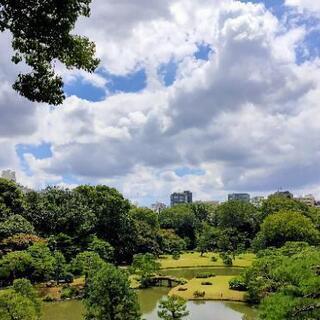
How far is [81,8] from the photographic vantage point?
25.7 ft

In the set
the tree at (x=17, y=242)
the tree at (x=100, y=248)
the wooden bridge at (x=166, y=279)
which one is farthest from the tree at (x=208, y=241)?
the tree at (x=17, y=242)

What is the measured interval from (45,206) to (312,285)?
45.9 m

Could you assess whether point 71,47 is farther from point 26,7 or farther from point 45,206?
point 45,206

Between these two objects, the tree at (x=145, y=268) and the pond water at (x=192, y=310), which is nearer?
the pond water at (x=192, y=310)

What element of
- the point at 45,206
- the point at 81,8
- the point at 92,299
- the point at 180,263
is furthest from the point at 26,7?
the point at 180,263

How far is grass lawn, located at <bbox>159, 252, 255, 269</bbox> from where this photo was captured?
5600 centimetres

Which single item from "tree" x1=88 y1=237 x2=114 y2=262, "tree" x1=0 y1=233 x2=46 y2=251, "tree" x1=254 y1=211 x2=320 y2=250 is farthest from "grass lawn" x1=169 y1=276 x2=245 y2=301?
"tree" x1=254 y1=211 x2=320 y2=250

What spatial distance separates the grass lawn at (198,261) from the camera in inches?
2205

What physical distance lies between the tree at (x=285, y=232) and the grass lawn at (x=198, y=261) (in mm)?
2975

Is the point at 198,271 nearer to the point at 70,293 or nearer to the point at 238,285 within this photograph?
the point at 238,285

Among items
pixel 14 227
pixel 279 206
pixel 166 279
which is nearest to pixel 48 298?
pixel 14 227

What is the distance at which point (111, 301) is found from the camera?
22.3 metres

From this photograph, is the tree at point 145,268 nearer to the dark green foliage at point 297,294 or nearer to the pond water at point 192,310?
the pond water at point 192,310

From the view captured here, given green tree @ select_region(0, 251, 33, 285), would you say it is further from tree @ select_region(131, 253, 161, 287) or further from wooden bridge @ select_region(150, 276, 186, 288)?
wooden bridge @ select_region(150, 276, 186, 288)
